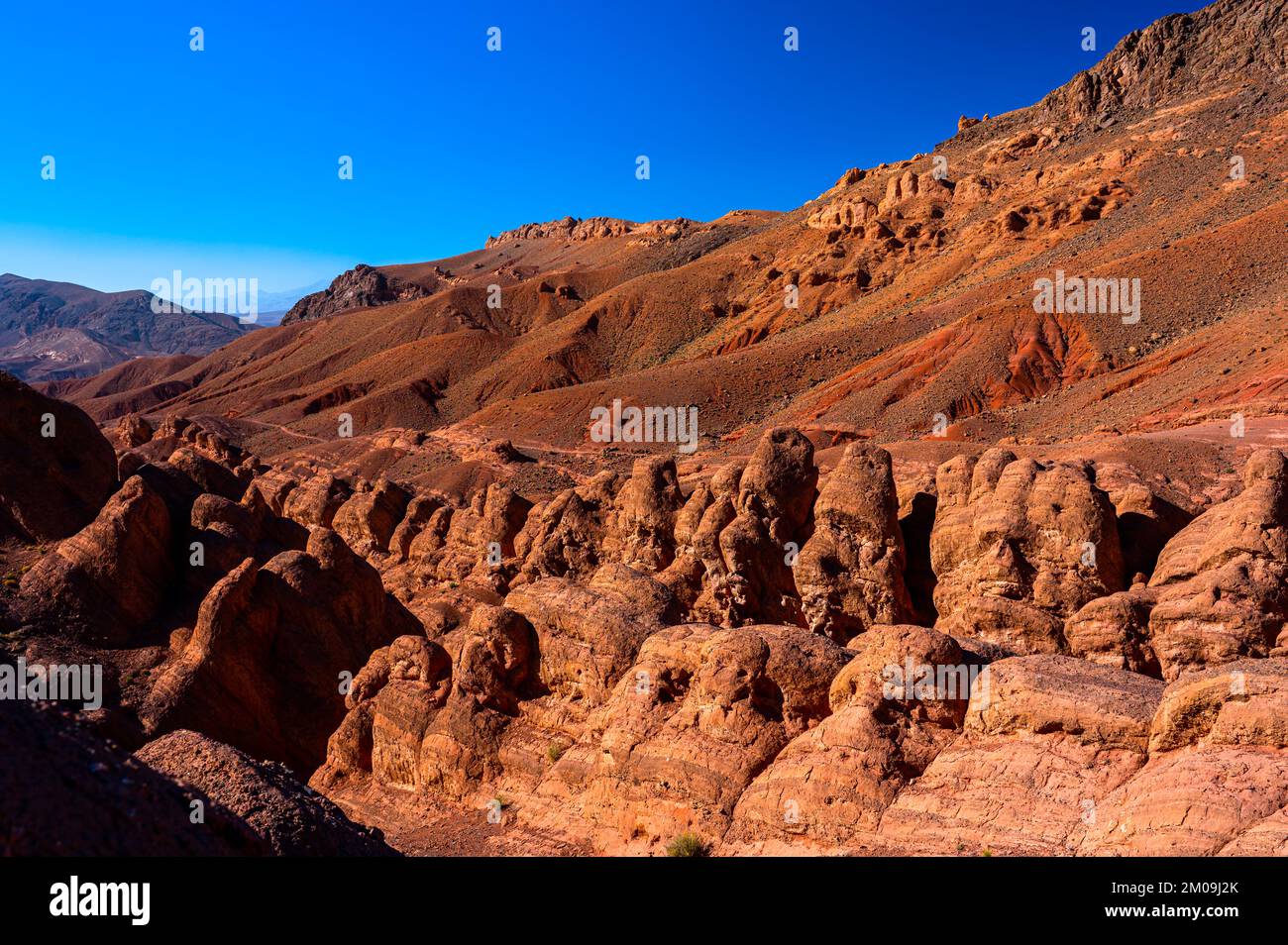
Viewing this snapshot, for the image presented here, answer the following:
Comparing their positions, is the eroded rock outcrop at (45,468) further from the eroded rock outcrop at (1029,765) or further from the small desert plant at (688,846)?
the eroded rock outcrop at (1029,765)

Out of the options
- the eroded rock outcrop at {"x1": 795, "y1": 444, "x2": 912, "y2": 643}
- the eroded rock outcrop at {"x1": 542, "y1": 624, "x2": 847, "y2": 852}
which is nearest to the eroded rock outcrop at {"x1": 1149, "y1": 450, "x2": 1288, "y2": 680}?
the eroded rock outcrop at {"x1": 795, "y1": 444, "x2": 912, "y2": 643}

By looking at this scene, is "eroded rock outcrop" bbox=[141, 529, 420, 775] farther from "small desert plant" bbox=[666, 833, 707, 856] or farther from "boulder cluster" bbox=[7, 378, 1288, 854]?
"small desert plant" bbox=[666, 833, 707, 856]

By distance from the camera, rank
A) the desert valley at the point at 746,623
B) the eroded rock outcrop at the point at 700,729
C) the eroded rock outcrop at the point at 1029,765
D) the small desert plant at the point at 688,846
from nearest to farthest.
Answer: the desert valley at the point at 746,623 < the eroded rock outcrop at the point at 1029,765 < the small desert plant at the point at 688,846 < the eroded rock outcrop at the point at 700,729

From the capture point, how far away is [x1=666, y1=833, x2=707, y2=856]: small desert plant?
476 inches

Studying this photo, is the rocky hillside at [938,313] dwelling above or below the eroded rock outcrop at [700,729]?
above

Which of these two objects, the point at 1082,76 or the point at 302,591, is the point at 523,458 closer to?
the point at 302,591

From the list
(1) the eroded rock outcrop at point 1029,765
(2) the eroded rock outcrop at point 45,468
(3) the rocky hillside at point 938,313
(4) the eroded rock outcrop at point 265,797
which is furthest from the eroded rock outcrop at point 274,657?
(3) the rocky hillside at point 938,313

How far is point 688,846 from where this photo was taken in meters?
12.1

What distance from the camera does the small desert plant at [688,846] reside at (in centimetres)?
1209

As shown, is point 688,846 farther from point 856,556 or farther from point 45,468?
point 45,468

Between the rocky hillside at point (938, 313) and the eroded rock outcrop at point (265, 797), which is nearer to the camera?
the eroded rock outcrop at point (265, 797)

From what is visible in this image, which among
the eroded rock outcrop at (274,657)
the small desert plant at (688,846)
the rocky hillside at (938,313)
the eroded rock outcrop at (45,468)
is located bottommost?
the small desert plant at (688,846)
